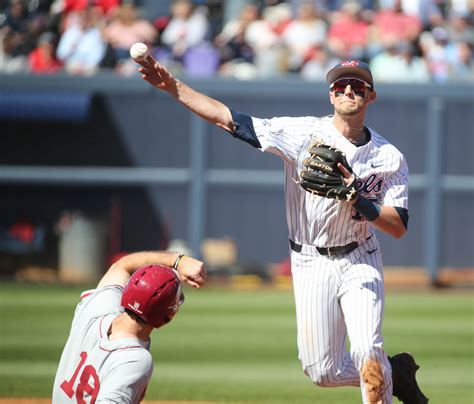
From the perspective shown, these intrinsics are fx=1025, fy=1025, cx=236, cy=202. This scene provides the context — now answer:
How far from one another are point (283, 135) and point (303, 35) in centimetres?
1067

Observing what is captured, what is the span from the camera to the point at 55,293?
1345 cm

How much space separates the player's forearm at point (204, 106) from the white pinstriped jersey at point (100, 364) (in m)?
1.54

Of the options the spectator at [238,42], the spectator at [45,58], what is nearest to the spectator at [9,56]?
the spectator at [45,58]

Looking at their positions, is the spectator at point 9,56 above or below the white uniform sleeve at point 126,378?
above

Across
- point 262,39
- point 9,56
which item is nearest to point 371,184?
point 262,39

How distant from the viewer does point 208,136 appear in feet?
51.8

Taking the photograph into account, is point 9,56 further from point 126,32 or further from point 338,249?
point 338,249

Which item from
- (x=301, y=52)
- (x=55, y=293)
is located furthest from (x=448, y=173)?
(x=55, y=293)

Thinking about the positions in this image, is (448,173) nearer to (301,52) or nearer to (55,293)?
(301,52)

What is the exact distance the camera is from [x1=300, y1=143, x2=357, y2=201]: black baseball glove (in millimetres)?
5051

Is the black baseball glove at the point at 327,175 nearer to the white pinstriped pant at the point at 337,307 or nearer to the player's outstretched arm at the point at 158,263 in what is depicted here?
the white pinstriped pant at the point at 337,307

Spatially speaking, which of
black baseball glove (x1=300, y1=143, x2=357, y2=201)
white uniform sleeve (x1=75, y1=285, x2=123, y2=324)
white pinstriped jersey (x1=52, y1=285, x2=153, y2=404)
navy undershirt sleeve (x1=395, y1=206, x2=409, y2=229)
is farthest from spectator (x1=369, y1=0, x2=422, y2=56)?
white pinstriped jersey (x1=52, y1=285, x2=153, y2=404)

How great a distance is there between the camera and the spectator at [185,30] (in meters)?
16.1

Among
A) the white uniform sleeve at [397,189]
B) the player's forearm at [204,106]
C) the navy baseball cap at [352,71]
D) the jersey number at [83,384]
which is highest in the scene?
the navy baseball cap at [352,71]
